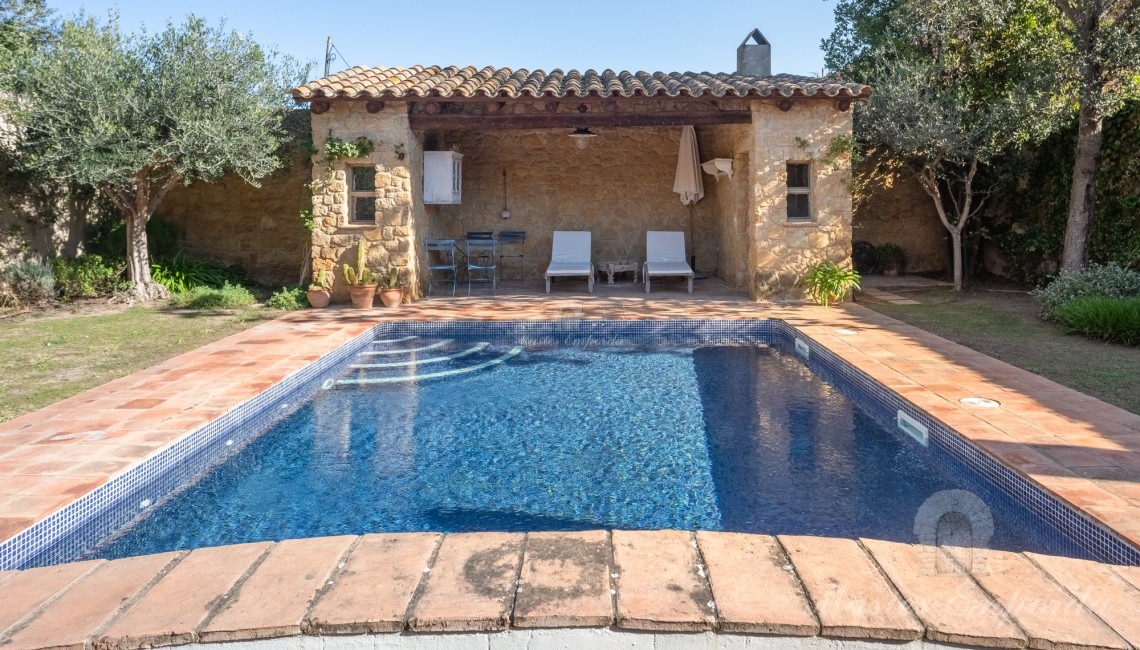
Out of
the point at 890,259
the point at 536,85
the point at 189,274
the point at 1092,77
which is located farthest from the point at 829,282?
the point at 189,274

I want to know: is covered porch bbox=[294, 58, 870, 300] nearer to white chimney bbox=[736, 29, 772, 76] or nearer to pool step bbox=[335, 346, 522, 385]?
white chimney bbox=[736, 29, 772, 76]

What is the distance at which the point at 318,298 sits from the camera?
9.82 meters

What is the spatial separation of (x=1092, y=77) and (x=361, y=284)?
895 centimetres

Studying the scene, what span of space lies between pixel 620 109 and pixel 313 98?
4.01 metres

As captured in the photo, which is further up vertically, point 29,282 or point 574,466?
point 29,282

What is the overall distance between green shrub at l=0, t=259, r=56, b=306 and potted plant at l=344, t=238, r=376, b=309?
3820mm

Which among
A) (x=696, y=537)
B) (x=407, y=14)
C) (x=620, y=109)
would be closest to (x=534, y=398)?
(x=696, y=537)

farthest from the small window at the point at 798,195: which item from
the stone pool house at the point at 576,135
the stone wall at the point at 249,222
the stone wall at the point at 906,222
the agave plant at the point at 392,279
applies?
the stone wall at the point at 249,222

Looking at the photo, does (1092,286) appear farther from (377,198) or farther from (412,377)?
(377,198)

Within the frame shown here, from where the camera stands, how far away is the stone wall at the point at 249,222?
1187 centimetres

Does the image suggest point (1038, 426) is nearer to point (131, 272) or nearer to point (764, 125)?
point (764, 125)

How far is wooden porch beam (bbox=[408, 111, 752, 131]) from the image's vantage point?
393 inches

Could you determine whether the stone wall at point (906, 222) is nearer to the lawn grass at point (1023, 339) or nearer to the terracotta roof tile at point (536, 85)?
the lawn grass at point (1023, 339)

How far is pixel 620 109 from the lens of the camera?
396 inches
